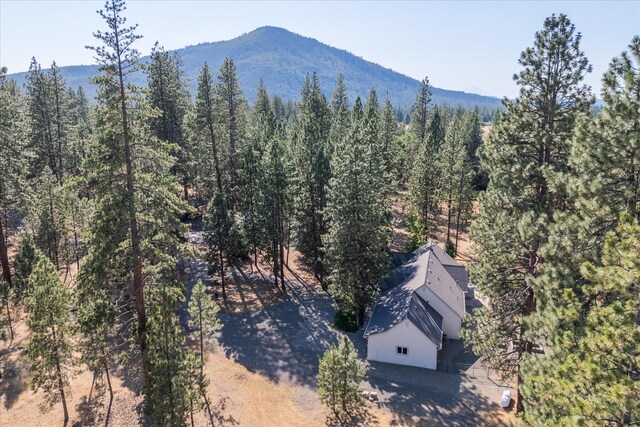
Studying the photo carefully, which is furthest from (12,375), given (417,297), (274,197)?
(417,297)

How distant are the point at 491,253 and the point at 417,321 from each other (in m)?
9.23

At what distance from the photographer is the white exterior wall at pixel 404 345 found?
81.9ft

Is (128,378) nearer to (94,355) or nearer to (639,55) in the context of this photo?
(94,355)

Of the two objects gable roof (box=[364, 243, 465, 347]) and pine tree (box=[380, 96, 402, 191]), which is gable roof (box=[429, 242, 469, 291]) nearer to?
gable roof (box=[364, 243, 465, 347])

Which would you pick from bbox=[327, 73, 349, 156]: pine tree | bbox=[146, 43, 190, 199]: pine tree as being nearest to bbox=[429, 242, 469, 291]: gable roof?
bbox=[327, 73, 349, 156]: pine tree

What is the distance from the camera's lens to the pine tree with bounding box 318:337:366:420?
20.4 m

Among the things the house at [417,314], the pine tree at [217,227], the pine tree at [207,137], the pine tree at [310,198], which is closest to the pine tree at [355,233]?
the house at [417,314]

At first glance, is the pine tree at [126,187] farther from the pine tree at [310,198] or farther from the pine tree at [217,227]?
the pine tree at [310,198]

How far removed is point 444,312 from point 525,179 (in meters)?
14.7

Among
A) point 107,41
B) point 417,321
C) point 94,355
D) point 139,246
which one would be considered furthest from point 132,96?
point 417,321

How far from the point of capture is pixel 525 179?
15891mm

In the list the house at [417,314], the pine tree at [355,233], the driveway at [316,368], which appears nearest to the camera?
the driveway at [316,368]

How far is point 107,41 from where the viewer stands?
1512 cm

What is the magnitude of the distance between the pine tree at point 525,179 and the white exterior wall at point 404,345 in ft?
22.7
